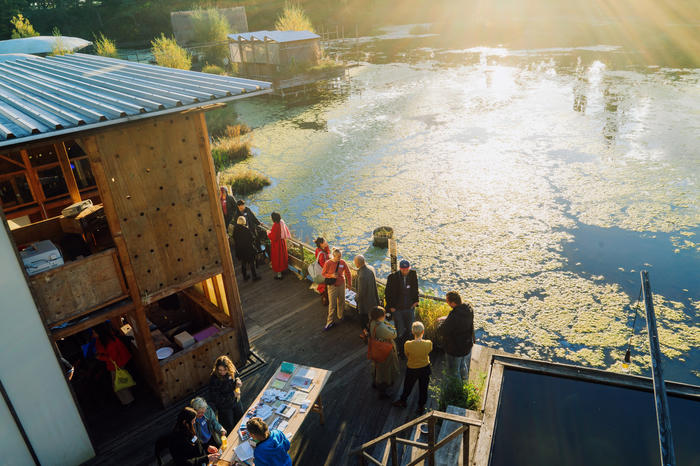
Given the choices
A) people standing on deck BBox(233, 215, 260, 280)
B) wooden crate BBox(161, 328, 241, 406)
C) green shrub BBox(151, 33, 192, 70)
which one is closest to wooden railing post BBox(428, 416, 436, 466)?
wooden crate BBox(161, 328, 241, 406)

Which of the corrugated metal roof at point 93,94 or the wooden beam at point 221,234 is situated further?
the wooden beam at point 221,234

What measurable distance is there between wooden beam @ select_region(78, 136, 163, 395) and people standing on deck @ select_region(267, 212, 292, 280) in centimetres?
335

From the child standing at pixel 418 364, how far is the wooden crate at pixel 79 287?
13.1ft

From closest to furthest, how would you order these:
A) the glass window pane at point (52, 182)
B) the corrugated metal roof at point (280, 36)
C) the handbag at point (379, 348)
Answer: the handbag at point (379, 348), the glass window pane at point (52, 182), the corrugated metal roof at point (280, 36)

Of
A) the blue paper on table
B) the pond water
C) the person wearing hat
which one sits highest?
the person wearing hat

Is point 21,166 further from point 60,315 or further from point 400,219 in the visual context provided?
point 400,219

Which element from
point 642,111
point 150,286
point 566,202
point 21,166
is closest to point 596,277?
point 566,202

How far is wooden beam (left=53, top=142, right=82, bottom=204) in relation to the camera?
7949mm

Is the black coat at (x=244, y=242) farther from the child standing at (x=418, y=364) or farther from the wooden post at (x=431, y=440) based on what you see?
the wooden post at (x=431, y=440)

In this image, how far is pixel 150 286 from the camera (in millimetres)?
6500

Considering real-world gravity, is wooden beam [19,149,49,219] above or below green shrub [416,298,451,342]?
above

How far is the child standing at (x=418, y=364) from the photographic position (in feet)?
19.8

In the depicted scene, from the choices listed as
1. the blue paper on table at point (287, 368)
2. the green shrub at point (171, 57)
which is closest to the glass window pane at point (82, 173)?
the blue paper on table at point (287, 368)

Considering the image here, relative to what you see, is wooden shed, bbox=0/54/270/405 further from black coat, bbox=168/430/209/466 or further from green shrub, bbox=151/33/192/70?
green shrub, bbox=151/33/192/70
